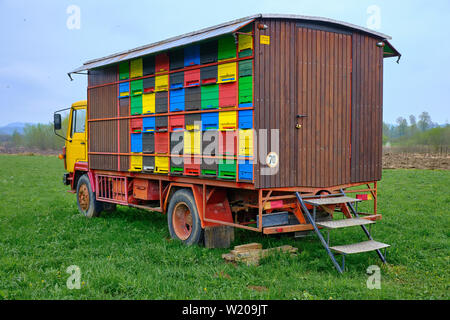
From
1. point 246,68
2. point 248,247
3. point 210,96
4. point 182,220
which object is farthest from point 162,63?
point 248,247

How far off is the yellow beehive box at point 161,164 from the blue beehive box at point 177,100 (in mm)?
1051

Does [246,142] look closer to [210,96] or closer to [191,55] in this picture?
[210,96]

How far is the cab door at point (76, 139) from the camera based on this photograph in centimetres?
1198

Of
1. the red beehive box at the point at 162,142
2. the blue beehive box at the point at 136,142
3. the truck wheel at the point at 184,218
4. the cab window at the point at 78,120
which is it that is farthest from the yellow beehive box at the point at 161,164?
the cab window at the point at 78,120

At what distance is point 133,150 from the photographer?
9828 mm

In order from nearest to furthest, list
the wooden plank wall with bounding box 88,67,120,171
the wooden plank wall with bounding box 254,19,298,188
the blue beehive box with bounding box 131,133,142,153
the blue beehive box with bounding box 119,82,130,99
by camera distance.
→ the wooden plank wall with bounding box 254,19,298,188 < the blue beehive box with bounding box 131,133,142,153 < the blue beehive box with bounding box 119,82,130,99 < the wooden plank wall with bounding box 88,67,120,171

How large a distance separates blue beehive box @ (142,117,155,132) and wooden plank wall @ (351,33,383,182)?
162 inches

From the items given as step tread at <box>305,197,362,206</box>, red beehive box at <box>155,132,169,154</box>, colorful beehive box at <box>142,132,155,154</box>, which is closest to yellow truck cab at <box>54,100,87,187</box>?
colorful beehive box at <box>142,132,155,154</box>

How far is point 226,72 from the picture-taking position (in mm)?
7211

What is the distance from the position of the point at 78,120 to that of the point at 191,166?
5632 millimetres

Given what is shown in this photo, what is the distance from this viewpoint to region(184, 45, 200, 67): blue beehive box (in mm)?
7909

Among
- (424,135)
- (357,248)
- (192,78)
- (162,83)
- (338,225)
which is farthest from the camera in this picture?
(424,135)

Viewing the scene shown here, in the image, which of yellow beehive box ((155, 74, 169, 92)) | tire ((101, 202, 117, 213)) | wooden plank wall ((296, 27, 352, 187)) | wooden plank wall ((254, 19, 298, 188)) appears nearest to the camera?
wooden plank wall ((254, 19, 298, 188))

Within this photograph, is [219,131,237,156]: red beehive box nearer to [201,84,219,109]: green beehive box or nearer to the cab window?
[201,84,219,109]: green beehive box
